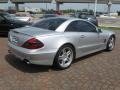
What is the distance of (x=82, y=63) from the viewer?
669cm

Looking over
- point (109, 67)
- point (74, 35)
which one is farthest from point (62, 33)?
point (109, 67)

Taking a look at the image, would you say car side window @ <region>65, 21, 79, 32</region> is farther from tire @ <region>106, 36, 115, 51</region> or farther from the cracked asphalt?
tire @ <region>106, 36, 115, 51</region>

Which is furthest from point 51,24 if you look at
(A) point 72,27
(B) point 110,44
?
(B) point 110,44

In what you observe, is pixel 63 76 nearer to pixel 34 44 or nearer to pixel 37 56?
pixel 37 56

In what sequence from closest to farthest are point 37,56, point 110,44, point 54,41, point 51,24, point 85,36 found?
1. point 37,56
2. point 54,41
3. point 51,24
4. point 85,36
5. point 110,44

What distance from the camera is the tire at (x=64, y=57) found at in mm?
5773

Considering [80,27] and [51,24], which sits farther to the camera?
[80,27]

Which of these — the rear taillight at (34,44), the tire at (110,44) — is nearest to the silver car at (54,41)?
the rear taillight at (34,44)

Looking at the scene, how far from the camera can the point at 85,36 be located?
672 centimetres

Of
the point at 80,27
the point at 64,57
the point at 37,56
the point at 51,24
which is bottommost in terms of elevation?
the point at 64,57

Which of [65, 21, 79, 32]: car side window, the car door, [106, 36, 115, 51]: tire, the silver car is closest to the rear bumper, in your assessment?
the silver car

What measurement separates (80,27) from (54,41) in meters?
1.47

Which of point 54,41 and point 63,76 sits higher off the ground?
point 54,41

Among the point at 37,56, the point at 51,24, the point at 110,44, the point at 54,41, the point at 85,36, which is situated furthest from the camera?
the point at 110,44
